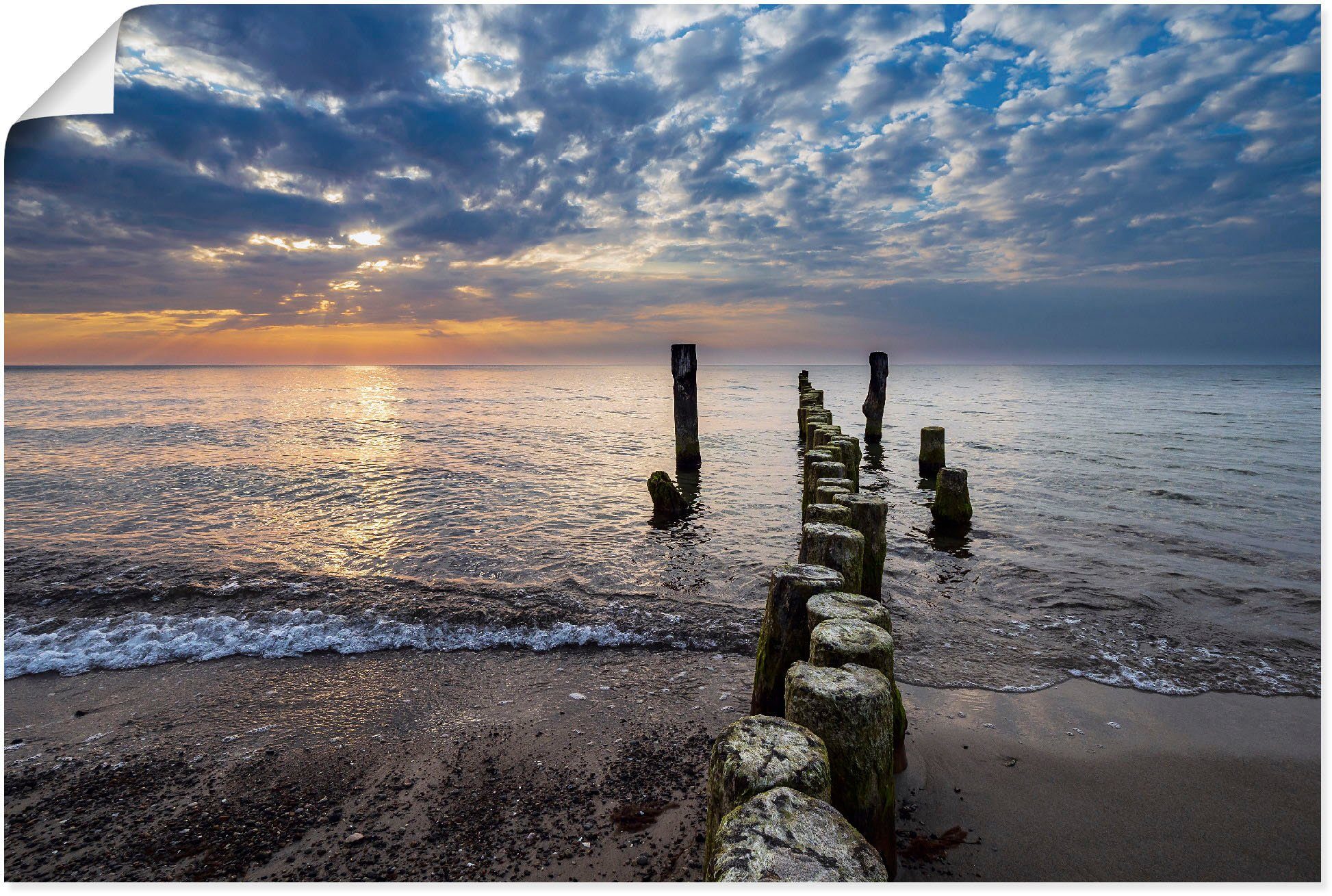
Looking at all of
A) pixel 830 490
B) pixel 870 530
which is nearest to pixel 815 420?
pixel 830 490

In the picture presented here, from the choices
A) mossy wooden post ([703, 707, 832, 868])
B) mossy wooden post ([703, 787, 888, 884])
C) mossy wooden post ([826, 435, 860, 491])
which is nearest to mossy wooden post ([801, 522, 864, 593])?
mossy wooden post ([703, 707, 832, 868])

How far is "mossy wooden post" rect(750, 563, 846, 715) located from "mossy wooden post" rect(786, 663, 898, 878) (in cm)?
88

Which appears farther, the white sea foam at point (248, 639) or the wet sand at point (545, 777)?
the white sea foam at point (248, 639)

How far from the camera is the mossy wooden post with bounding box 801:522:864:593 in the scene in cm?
371

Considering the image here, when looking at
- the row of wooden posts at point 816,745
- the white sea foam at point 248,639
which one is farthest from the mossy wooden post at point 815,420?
the white sea foam at point 248,639

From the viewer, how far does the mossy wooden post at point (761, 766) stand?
1762mm

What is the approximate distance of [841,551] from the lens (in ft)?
12.2

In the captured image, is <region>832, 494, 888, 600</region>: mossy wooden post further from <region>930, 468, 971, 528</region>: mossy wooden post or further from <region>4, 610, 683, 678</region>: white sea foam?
<region>930, 468, 971, 528</region>: mossy wooden post

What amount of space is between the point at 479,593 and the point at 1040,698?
473cm

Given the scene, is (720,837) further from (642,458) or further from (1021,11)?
(642,458)

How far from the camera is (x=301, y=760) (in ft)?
11.0

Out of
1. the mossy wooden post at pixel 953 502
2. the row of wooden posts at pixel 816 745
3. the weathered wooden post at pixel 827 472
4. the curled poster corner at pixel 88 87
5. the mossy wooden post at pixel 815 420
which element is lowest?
the mossy wooden post at pixel 953 502

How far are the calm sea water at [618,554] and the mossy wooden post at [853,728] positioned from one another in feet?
7.68

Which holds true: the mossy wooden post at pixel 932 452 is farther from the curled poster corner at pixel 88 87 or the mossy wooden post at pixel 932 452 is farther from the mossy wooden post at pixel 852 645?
the curled poster corner at pixel 88 87
